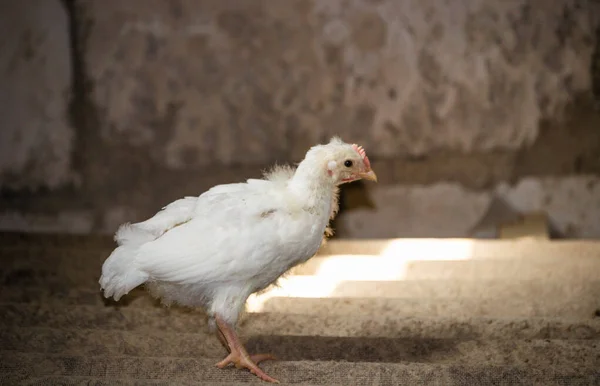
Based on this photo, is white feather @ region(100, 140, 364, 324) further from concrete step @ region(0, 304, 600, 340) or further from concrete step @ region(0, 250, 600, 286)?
concrete step @ region(0, 250, 600, 286)

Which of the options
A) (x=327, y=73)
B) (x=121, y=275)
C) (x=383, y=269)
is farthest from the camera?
(x=327, y=73)

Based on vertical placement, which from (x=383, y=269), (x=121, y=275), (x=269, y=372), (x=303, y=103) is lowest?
(x=269, y=372)

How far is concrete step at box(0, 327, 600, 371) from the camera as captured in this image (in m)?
1.99

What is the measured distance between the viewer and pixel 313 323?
7.62ft

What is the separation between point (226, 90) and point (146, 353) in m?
1.93

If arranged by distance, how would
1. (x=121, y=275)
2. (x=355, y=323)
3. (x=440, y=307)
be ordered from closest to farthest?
(x=121, y=275) → (x=355, y=323) → (x=440, y=307)

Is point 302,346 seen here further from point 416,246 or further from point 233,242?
point 416,246

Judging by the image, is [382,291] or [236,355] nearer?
[236,355]

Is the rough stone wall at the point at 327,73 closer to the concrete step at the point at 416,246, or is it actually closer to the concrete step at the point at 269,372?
the concrete step at the point at 416,246

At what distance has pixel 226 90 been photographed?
3754mm

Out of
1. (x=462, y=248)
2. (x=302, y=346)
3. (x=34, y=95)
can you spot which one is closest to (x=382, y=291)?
(x=302, y=346)

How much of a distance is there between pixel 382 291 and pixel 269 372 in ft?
2.79

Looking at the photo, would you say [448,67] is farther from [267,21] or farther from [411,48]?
[267,21]

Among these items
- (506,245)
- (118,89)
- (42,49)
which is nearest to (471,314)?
(506,245)
